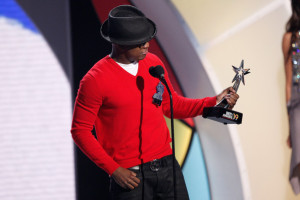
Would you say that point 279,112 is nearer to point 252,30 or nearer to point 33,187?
point 252,30

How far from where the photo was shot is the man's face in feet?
7.86

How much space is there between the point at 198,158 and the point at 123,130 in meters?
1.17

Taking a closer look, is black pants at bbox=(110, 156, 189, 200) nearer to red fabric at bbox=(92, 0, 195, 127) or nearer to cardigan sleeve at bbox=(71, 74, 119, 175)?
cardigan sleeve at bbox=(71, 74, 119, 175)

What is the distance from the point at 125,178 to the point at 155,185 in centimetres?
19

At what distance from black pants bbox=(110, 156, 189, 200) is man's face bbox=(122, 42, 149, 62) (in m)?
0.56

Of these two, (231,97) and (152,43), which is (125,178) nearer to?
(231,97)

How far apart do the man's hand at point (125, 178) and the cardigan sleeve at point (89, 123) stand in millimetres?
29

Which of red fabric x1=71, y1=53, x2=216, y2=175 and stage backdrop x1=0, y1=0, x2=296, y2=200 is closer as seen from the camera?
red fabric x1=71, y1=53, x2=216, y2=175

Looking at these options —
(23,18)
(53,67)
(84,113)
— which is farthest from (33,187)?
(84,113)

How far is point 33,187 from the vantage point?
392cm

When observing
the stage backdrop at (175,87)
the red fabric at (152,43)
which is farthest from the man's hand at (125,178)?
the red fabric at (152,43)

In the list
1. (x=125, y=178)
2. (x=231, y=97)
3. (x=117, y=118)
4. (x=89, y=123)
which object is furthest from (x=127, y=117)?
(x=231, y=97)

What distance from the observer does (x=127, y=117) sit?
2.40 m

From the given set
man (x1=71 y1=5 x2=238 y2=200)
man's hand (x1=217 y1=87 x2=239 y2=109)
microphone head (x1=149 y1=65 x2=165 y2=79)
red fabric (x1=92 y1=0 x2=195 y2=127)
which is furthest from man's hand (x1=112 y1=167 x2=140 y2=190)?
red fabric (x1=92 y1=0 x2=195 y2=127)
